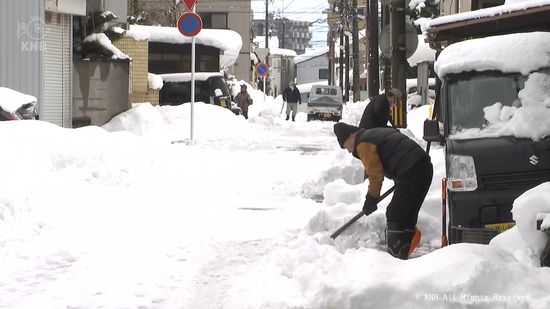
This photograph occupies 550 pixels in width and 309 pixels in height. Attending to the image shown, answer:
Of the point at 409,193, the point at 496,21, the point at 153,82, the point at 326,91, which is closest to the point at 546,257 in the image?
the point at 409,193

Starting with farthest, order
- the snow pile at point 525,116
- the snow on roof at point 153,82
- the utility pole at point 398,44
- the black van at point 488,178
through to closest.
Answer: the snow on roof at point 153,82 < the utility pole at point 398,44 < the snow pile at point 525,116 < the black van at point 488,178

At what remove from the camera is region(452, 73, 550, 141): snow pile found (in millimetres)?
6133

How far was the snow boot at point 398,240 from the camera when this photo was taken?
641 cm

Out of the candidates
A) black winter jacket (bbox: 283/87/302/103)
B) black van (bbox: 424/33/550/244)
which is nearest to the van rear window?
black winter jacket (bbox: 283/87/302/103)

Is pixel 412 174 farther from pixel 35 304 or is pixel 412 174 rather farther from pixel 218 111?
pixel 218 111

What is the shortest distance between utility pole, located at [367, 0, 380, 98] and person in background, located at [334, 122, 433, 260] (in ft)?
42.0

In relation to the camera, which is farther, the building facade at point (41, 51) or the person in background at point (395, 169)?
the building facade at point (41, 51)

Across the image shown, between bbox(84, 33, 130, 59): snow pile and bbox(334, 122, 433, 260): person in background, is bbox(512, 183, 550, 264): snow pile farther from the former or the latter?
bbox(84, 33, 130, 59): snow pile

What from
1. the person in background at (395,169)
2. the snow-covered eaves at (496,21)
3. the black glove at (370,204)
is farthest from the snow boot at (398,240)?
the snow-covered eaves at (496,21)

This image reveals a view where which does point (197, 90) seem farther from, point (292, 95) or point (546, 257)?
point (546, 257)

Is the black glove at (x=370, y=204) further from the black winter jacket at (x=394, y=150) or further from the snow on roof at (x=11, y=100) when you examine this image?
the snow on roof at (x=11, y=100)

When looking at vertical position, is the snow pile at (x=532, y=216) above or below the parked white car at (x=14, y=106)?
below

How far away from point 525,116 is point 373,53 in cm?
1329

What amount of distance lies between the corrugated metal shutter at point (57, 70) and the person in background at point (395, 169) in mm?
11699
